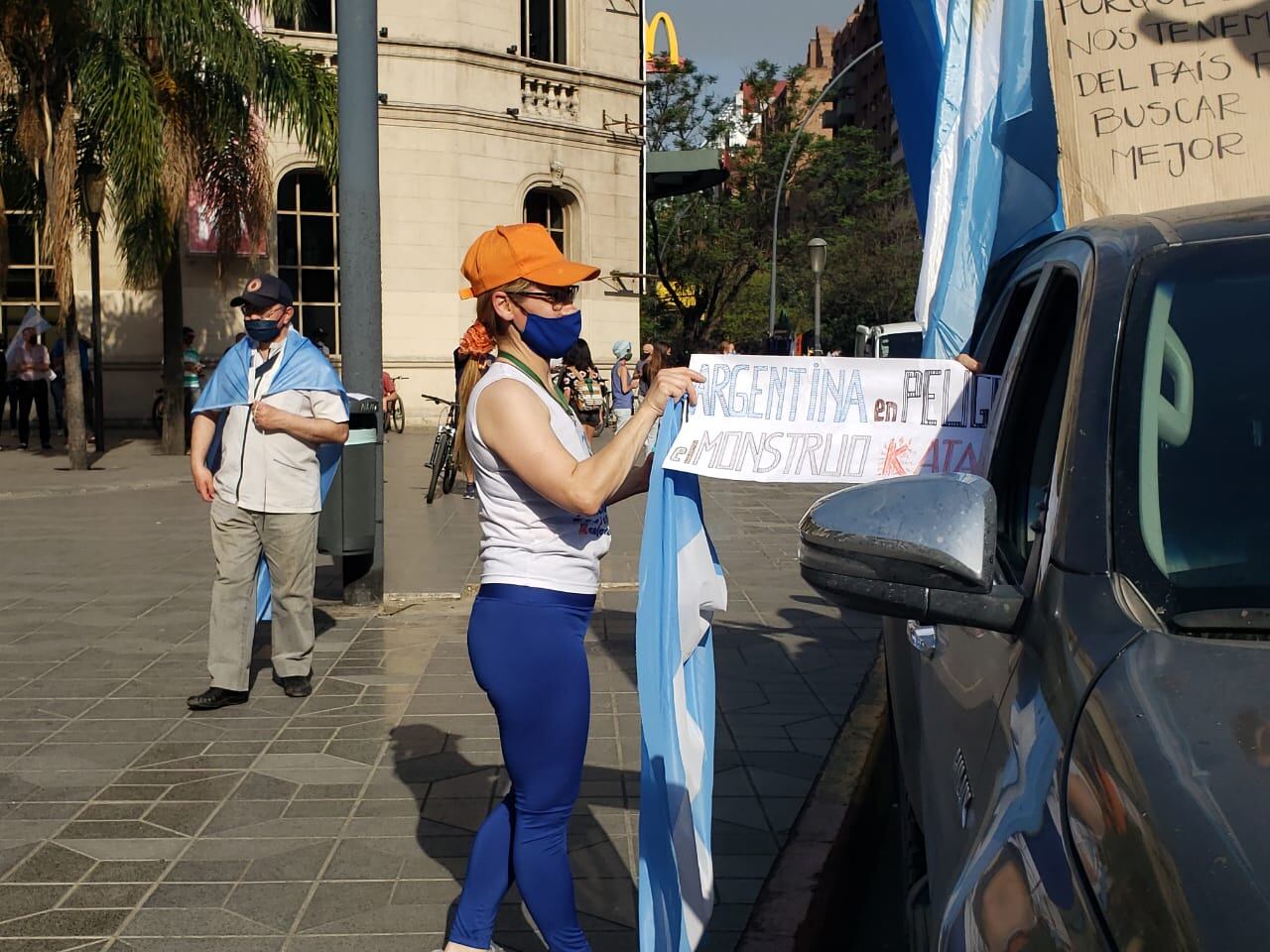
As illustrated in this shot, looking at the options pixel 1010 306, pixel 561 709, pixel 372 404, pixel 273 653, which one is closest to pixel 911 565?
pixel 561 709

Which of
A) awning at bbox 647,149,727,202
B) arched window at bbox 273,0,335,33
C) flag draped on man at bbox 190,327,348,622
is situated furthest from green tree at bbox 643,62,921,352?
flag draped on man at bbox 190,327,348,622

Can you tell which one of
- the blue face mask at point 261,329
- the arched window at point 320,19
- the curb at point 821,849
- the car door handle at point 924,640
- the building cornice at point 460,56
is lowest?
the curb at point 821,849

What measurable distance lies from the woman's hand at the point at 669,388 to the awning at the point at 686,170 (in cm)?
3199

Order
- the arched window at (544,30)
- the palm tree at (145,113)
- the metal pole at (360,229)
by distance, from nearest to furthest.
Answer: the metal pole at (360,229), the palm tree at (145,113), the arched window at (544,30)

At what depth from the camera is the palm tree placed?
52.7 feet

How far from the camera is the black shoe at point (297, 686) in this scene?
661 centimetres

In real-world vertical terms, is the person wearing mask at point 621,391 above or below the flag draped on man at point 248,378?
below

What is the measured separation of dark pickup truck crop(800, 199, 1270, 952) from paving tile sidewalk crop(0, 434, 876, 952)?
1995mm

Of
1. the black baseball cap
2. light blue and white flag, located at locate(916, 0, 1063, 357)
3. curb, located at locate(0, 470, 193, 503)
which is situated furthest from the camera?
curb, located at locate(0, 470, 193, 503)

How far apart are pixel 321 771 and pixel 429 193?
21949mm

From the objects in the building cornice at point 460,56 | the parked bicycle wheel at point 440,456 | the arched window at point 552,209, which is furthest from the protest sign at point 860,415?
the arched window at point 552,209

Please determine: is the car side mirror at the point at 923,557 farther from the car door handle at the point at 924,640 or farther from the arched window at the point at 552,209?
the arched window at the point at 552,209

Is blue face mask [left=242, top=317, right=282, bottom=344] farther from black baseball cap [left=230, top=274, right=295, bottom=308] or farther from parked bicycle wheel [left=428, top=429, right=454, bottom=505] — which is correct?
parked bicycle wheel [left=428, top=429, right=454, bottom=505]

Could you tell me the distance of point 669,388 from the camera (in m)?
3.24
